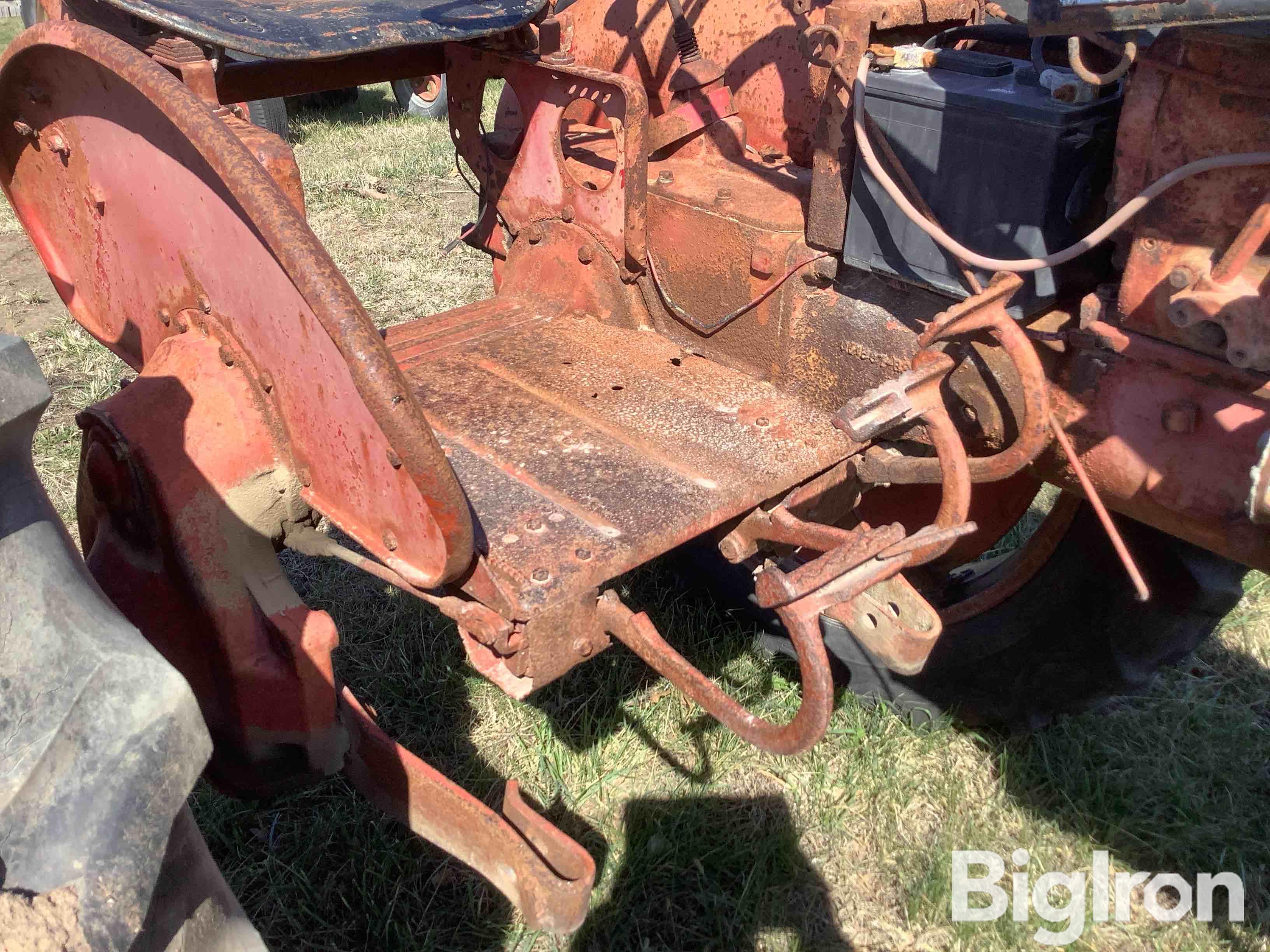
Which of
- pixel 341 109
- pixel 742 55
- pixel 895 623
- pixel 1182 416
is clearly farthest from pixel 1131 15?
pixel 341 109

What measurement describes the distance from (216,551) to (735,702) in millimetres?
822

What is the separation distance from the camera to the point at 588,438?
5.63 feet

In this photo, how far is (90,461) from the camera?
1.61 m

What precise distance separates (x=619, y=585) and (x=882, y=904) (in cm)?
108

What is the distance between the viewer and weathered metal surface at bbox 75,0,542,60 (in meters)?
1.48

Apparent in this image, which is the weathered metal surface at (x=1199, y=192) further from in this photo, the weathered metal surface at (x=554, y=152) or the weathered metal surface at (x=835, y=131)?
the weathered metal surface at (x=554, y=152)

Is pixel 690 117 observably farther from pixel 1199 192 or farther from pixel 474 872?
pixel 474 872

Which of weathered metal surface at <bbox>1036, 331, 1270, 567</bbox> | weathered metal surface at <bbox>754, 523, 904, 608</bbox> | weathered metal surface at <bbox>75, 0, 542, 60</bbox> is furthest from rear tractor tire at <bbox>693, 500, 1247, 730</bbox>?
weathered metal surface at <bbox>75, 0, 542, 60</bbox>

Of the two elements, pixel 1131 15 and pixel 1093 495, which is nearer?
pixel 1131 15

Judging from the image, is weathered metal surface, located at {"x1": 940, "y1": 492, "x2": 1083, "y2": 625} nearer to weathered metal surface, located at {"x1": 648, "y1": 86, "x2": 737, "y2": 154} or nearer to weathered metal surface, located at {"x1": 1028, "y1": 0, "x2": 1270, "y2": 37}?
weathered metal surface, located at {"x1": 1028, "y1": 0, "x2": 1270, "y2": 37}

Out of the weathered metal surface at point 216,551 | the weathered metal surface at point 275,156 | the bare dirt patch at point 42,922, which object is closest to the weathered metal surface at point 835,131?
the weathered metal surface at point 275,156

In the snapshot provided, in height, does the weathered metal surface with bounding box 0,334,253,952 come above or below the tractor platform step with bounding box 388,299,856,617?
above

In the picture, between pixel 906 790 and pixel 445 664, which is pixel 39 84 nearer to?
pixel 445 664

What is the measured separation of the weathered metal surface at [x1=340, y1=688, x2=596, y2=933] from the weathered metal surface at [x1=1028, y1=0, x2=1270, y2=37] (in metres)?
1.23
